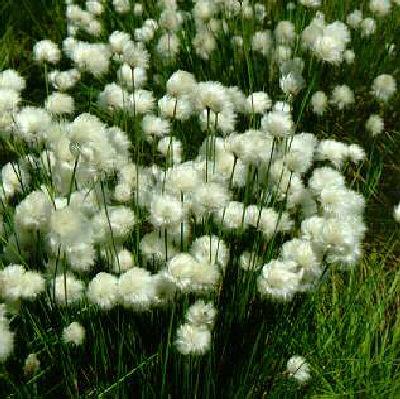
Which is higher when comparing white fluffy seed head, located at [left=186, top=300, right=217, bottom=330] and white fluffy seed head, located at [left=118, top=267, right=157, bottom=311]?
white fluffy seed head, located at [left=118, top=267, right=157, bottom=311]

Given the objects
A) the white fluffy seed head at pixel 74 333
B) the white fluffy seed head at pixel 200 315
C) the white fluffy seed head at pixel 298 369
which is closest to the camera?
the white fluffy seed head at pixel 200 315

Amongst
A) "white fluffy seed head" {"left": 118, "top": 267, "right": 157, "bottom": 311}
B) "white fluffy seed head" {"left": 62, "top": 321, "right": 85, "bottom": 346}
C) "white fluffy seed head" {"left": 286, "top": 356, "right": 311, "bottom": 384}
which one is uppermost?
"white fluffy seed head" {"left": 118, "top": 267, "right": 157, "bottom": 311}

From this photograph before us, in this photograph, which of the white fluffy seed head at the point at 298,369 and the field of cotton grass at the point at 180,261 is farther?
the white fluffy seed head at the point at 298,369

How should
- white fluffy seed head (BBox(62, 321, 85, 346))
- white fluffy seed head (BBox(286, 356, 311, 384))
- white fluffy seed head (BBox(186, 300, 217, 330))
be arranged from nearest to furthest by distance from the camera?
white fluffy seed head (BBox(186, 300, 217, 330)) < white fluffy seed head (BBox(62, 321, 85, 346)) < white fluffy seed head (BBox(286, 356, 311, 384))

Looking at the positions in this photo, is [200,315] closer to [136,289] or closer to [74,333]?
[136,289]

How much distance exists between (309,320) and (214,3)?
1816mm

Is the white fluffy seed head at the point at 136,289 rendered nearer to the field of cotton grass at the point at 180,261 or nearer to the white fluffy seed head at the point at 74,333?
the field of cotton grass at the point at 180,261

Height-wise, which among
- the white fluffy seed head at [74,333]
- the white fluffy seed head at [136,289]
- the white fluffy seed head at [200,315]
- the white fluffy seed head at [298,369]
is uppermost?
the white fluffy seed head at [136,289]

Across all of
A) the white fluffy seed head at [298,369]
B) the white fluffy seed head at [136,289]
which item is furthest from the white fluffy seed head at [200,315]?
the white fluffy seed head at [298,369]

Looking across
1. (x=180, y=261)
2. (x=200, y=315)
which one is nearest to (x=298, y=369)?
(x=200, y=315)

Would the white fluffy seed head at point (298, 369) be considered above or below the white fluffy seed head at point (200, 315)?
below

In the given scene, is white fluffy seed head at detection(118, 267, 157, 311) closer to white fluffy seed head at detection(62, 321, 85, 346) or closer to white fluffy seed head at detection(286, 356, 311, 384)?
white fluffy seed head at detection(62, 321, 85, 346)

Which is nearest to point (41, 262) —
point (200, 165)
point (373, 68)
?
point (200, 165)

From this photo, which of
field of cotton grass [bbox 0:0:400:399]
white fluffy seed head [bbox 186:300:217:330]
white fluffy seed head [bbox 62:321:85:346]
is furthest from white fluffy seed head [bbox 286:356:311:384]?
white fluffy seed head [bbox 62:321:85:346]
